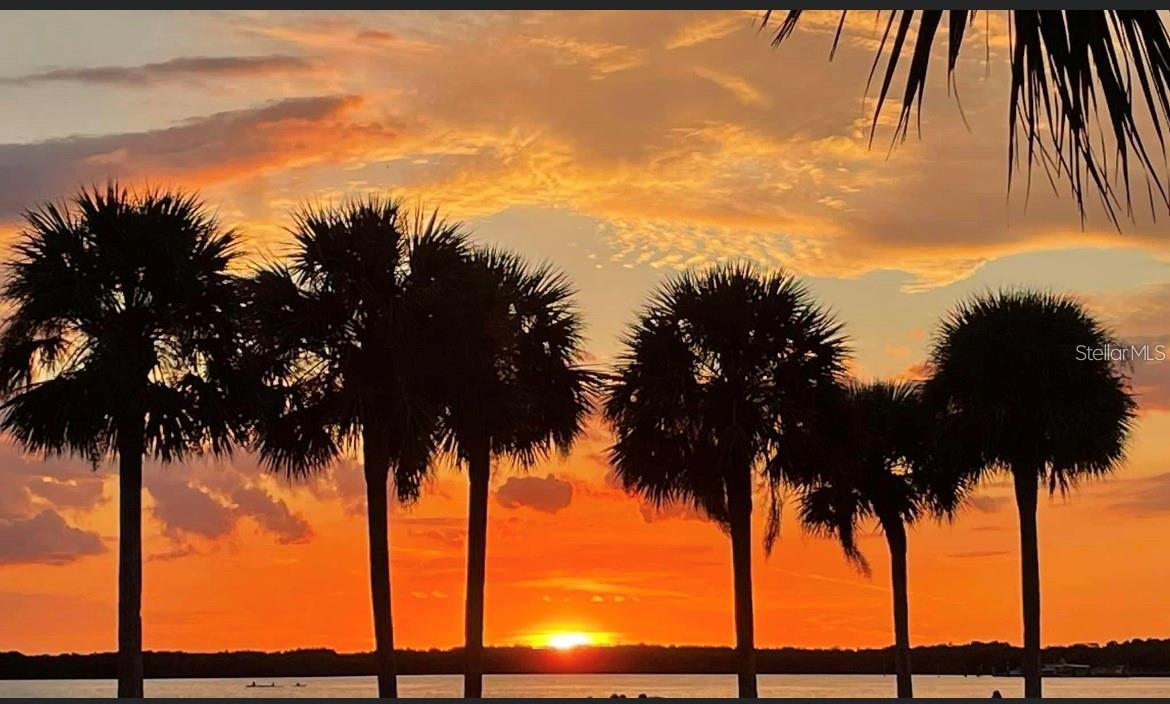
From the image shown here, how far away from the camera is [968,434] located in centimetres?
4338

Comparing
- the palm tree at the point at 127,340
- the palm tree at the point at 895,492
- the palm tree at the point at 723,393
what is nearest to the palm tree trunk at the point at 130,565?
the palm tree at the point at 127,340

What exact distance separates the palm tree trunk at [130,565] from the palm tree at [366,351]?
105 inches

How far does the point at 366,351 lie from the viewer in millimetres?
35969

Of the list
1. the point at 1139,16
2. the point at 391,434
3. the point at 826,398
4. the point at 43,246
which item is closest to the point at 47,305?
A: the point at 43,246

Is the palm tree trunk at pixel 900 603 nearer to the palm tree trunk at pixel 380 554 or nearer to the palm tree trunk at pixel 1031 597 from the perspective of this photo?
the palm tree trunk at pixel 1031 597

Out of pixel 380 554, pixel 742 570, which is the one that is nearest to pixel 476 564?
pixel 380 554

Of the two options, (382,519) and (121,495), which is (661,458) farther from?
(121,495)

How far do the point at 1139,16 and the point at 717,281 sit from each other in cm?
3482

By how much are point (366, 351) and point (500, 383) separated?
3.21m

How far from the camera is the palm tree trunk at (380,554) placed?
34.6 metres

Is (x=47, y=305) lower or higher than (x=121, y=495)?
higher

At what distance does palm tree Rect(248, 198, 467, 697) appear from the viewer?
3516cm

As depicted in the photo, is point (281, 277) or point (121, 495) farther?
point (281, 277)

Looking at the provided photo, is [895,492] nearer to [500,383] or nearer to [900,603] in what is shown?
[900,603]
